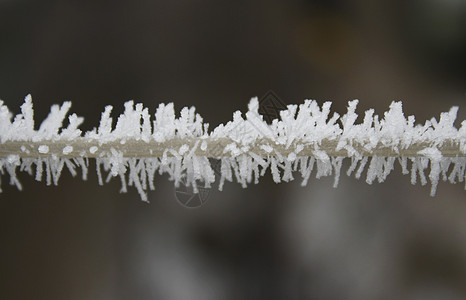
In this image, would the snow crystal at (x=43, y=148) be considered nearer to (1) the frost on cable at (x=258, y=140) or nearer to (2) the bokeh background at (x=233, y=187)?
(1) the frost on cable at (x=258, y=140)

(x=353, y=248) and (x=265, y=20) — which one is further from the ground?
(x=265, y=20)

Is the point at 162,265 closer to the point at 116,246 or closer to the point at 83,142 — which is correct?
the point at 116,246

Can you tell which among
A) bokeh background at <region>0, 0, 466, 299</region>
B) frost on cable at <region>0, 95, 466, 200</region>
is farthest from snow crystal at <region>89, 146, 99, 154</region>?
bokeh background at <region>0, 0, 466, 299</region>

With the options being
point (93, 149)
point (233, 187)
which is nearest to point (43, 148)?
point (93, 149)

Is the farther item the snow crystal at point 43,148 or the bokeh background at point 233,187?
the bokeh background at point 233,187

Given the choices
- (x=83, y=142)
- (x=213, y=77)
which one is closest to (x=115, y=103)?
(x=213, y=77)

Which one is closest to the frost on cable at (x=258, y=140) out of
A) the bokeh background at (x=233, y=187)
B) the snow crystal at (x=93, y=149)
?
the snow crystal at (x=93, y=149)

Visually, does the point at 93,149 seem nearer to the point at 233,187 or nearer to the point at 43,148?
the point at 43,148

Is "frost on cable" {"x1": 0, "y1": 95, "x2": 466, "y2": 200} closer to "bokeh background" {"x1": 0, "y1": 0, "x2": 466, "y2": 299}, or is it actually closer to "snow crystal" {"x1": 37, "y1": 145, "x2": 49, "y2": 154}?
"snow crystal" {"x1": 37, "y1": 145, "x2": 49, "y2": 154}
